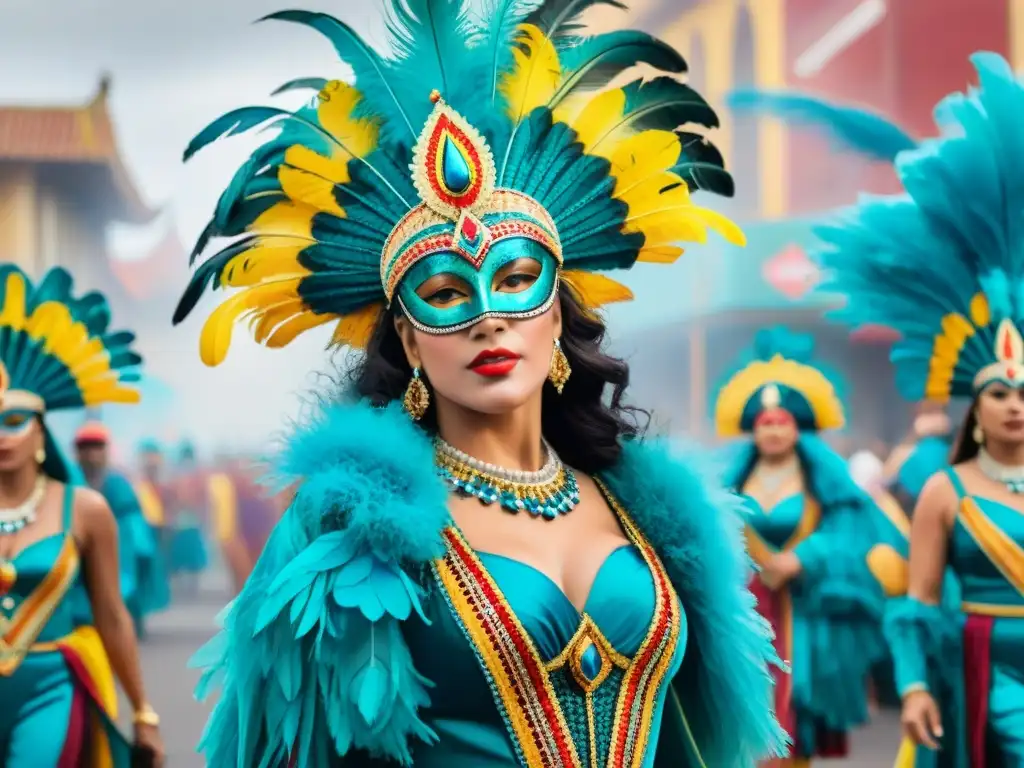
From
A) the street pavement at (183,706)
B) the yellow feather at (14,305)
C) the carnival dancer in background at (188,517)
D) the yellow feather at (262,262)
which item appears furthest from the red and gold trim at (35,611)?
the carnival dancer in background at (188,517)

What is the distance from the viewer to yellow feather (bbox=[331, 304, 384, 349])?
380 centimetres

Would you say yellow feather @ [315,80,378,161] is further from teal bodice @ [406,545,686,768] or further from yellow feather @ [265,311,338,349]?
teal bodice @ [406,545,686,768]

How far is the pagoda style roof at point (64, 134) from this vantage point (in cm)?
3359

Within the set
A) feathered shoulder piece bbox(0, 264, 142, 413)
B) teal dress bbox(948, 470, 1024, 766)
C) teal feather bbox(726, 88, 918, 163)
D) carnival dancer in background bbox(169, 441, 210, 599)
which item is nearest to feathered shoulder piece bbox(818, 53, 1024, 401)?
teal feather bbox(726, 88, 918, 163)

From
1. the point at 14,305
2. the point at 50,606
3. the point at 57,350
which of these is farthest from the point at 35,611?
the point at 14,305

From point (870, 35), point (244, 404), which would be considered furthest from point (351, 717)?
point (244, 404)

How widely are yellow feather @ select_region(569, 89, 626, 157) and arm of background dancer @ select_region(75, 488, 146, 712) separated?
305cm

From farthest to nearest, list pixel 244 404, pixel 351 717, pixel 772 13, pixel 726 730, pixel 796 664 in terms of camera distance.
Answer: pixel 244 404, pixel 772 13, pixel 796 664, pixel 726 730, pixel 351 717

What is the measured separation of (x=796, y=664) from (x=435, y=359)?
5272 mm

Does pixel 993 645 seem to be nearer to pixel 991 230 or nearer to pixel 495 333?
pixel 991 230

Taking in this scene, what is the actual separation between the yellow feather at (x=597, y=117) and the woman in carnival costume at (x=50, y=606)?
10.1 feet

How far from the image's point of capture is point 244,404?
91.6ft

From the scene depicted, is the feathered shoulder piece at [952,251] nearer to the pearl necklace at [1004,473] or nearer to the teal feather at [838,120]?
the pearl necklace at [1004,473]

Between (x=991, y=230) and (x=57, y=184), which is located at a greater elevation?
(x=57, y=184)
